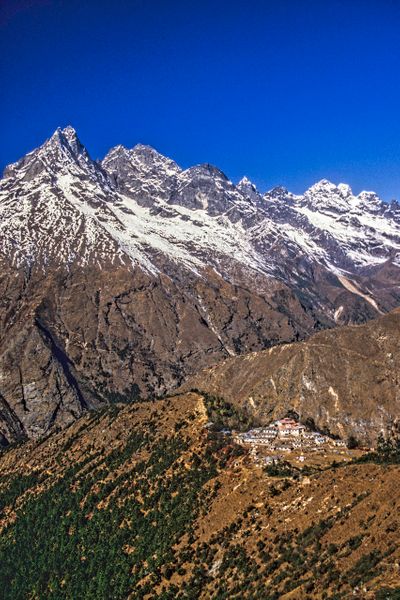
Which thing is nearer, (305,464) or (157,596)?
(157,596)

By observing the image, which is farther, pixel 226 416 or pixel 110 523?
pixel 226 416

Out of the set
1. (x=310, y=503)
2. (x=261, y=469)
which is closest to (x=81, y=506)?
(x=261, y=469)

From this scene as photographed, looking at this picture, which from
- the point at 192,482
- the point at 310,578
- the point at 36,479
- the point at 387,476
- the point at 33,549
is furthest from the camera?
the point at 36,479

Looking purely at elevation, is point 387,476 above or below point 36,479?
below

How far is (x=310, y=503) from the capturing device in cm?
10794

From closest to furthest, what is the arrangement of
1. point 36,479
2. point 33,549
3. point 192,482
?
point 192,482
point 33,549
point 36,479

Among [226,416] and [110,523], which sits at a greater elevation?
[226,416]

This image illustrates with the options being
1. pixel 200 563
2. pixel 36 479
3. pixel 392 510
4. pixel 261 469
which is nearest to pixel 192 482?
pixel 261 469

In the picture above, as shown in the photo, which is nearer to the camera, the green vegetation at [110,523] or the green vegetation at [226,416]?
the green vegetation at [110,523]

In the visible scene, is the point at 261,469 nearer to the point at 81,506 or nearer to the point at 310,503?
the point at 310,503

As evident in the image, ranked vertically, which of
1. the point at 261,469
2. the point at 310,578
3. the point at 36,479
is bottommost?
the point at 310,578

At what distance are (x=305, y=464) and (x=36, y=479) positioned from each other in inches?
3289

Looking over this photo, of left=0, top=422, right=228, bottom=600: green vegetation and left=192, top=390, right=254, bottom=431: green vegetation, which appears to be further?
left=192, top=390, right=254, bottom=431: green vegetation

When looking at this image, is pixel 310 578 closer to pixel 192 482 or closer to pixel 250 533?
pixel 250 533
